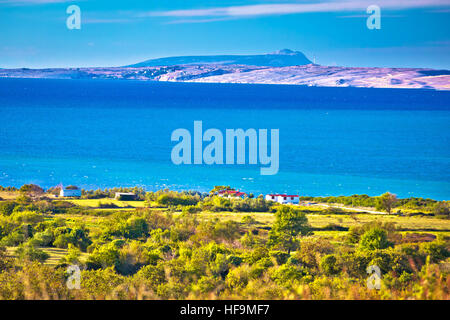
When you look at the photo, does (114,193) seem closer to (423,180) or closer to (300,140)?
(423,180)

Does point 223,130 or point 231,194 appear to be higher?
point 223,130

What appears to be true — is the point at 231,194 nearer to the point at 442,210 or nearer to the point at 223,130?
the point at 442,210

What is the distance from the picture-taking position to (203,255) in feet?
49.3

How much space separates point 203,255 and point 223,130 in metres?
65.4

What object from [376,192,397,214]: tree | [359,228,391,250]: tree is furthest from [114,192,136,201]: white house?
[359,228,391,250]: tree

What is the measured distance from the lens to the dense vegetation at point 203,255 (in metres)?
10.3

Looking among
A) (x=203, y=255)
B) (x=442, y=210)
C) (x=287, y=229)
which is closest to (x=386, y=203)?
(x=442, y=210)

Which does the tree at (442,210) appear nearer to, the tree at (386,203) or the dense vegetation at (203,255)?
the tree at (386,203)

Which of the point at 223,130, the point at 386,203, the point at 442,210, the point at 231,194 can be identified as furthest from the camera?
the point at 223,130

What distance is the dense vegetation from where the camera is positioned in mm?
10328

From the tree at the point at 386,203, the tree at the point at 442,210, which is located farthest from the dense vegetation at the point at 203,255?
the tree at the point at 442,210

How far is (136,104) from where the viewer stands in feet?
415
